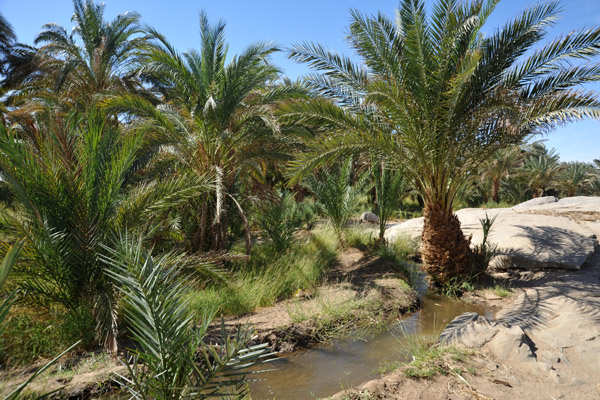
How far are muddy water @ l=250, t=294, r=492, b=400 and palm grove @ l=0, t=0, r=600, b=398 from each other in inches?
46.9

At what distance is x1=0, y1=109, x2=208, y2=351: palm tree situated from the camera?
372 centimetres

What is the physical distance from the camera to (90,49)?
13281 millimetres

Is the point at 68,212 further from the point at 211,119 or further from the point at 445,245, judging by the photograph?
the point at 445,245

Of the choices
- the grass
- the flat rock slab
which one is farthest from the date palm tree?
the grass

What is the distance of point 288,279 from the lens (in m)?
6.38

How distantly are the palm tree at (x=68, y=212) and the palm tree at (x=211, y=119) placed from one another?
8.10 feet

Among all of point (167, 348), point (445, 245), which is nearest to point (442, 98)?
point (445, 245)

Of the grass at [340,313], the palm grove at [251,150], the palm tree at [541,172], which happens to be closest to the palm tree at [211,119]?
the palm grove at [251,150]

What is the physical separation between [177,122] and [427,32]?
4.99m

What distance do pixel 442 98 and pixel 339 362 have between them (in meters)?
4.54

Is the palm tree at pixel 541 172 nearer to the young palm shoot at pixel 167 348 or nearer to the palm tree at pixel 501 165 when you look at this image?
the palm tree at pixel 501 165

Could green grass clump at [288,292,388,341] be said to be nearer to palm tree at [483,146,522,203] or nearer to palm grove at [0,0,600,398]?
palm grove at [0,0,600,398]

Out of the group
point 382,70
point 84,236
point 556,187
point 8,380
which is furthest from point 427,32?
point 556,187

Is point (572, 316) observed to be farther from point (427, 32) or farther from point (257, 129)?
point (257, 129)
